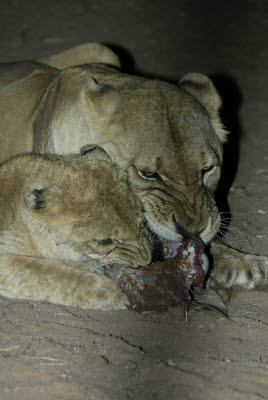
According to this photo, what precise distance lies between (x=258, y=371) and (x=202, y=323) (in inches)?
26.9

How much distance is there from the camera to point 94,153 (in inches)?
174

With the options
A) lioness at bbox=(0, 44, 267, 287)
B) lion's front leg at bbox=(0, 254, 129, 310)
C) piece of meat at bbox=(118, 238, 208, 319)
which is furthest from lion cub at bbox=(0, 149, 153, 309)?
lioness at bbox=(0, 44, 267, 287)

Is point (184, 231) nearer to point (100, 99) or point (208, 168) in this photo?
point (208, 168)

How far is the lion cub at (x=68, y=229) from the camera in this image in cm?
412

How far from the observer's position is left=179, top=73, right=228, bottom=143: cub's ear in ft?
Answer: 17.2

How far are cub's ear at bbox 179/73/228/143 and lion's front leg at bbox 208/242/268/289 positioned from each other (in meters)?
0.99

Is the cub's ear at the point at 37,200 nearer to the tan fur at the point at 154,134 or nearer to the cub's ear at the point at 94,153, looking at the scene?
the cub's ear at the point at 94,153

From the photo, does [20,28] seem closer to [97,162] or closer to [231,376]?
[97,162]

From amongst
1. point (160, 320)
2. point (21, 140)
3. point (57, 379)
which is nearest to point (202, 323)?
point (160, 320)

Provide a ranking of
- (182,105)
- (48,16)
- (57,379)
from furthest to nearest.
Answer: (48,16) < (182,105) < (57,379)

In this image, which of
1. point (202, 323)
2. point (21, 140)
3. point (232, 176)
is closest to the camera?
point (202, 323)

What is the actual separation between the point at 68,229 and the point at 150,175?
2.32 ft

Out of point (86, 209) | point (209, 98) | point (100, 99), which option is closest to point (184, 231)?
point (86, 209)

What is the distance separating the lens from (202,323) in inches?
163
